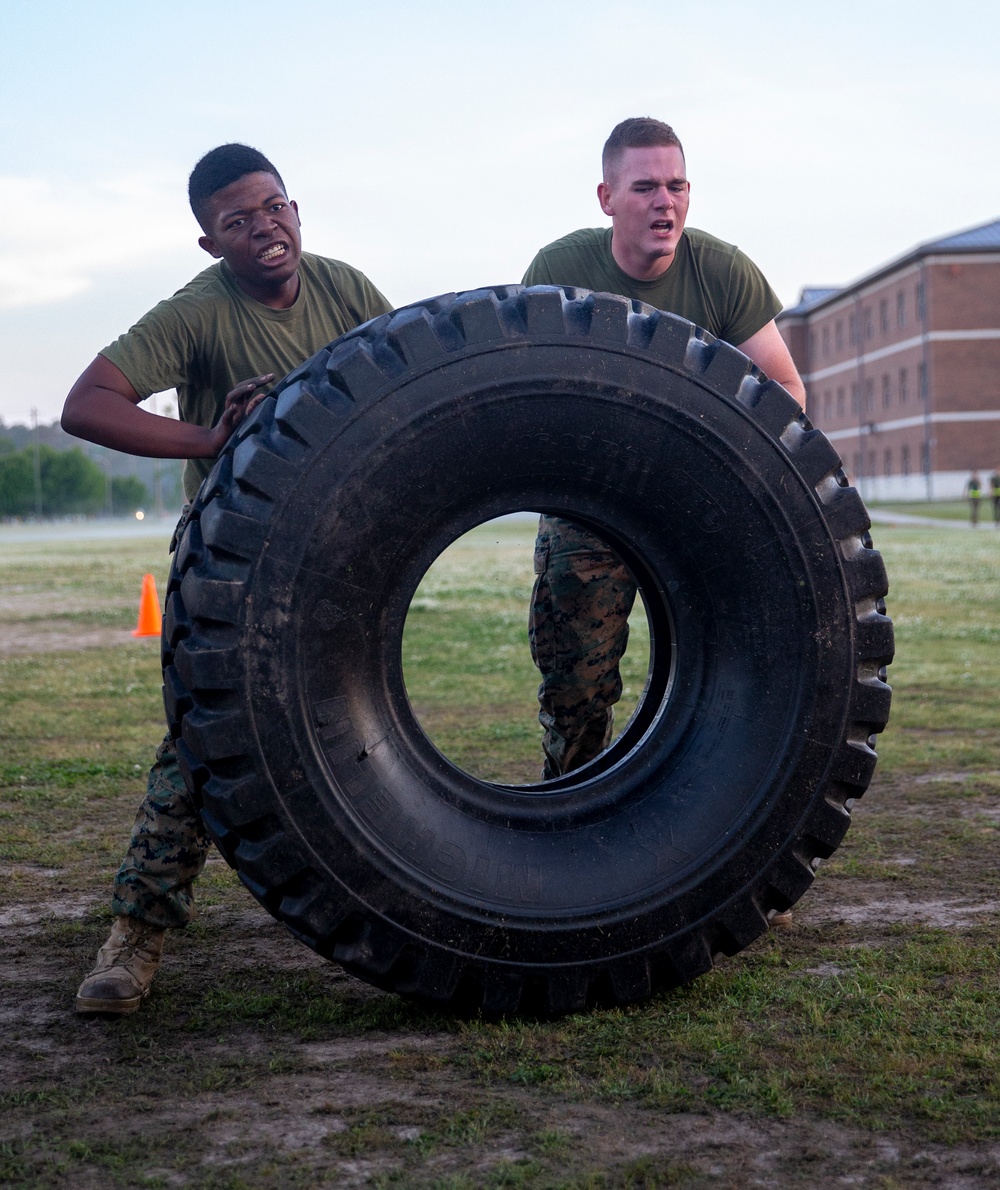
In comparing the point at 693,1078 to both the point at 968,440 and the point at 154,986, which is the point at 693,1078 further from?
the point at 968,440

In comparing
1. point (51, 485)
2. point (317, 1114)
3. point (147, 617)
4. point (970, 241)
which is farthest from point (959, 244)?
point (51, 485)

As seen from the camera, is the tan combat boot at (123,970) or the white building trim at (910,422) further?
the white building trim at (910,422)

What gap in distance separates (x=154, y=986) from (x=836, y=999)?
1602 mm

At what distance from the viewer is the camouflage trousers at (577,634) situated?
13.5ft

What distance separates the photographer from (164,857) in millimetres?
3375

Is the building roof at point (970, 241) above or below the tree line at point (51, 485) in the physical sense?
above

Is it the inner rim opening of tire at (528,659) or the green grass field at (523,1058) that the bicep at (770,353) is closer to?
the inner rim opening of tire at (528,659)

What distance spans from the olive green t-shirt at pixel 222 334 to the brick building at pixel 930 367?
2247 inches

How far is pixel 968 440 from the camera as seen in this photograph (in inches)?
2331

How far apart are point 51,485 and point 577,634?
10918 centimetres

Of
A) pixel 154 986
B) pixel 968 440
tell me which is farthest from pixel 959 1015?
pixel 968 440

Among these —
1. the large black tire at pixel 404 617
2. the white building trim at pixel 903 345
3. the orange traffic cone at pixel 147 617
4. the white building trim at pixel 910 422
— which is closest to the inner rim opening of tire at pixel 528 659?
the large black tire at pixel 404 617

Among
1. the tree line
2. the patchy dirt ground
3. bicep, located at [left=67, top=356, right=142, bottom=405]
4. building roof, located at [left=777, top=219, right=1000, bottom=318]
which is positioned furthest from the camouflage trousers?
the tree line

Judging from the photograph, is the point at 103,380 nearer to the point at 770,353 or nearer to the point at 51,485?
the point at 770,353
